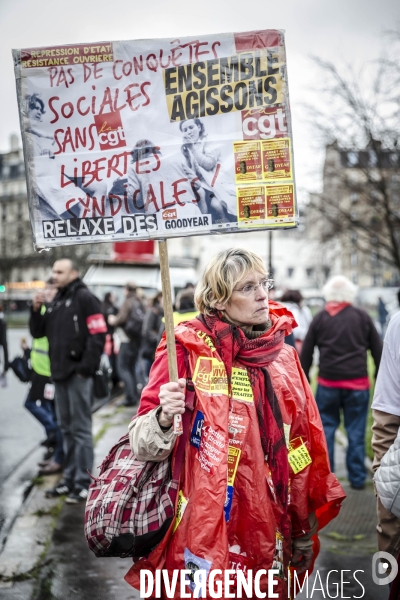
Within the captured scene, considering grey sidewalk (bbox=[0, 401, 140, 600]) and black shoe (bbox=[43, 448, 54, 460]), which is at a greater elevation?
grey sidewalk (bbox=[0, 401, 140, 600])

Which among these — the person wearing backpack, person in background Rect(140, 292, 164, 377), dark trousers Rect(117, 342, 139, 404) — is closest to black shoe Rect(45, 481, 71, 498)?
person in background Rect(140, 292, 164, 377)

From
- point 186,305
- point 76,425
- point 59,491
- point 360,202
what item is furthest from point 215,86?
point 360,202

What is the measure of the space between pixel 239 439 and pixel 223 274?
0.70 meters

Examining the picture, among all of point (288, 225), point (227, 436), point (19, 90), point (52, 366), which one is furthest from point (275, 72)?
point (52, 366)

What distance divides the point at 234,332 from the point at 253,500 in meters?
0.67

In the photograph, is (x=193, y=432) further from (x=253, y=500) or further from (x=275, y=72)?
(x=275, y=72)

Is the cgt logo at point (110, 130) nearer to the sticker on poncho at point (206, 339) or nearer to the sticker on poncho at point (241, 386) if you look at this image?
the sticker on poncho at point (206, 339)

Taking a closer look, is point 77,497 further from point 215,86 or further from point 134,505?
point 215,86

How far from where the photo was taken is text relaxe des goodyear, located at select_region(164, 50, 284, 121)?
265cm

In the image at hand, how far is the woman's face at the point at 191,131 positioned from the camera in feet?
8.74

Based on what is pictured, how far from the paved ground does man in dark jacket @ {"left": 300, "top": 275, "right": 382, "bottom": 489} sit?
59 centimetres

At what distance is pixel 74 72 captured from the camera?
8.74 feet

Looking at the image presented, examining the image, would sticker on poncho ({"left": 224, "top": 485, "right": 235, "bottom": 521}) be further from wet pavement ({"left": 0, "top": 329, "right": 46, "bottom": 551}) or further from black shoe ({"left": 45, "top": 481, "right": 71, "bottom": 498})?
black shoe ({"left": 45, "top": 481, "right": 71, "bottom": 498})

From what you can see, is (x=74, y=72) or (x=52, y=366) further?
(x=52, y=366)
